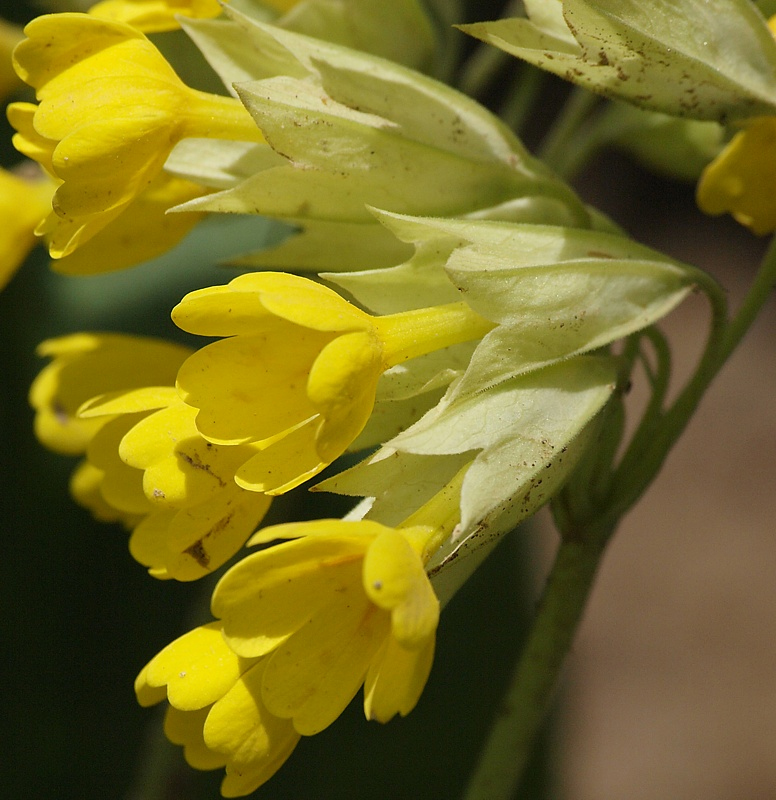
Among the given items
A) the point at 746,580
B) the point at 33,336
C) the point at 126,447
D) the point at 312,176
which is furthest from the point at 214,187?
the point at 746,580

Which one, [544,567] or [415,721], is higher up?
[415,721]

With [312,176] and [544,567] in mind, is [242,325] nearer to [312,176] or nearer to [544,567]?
[312,176]

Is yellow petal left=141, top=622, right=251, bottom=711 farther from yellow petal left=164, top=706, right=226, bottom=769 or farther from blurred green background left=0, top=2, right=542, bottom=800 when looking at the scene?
blurred green background left=0, top=2, right=542, bottom=800

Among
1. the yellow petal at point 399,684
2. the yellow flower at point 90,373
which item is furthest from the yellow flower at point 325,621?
the yellow flower at point 90,373

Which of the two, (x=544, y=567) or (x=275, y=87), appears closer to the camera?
(x=275, y=87)

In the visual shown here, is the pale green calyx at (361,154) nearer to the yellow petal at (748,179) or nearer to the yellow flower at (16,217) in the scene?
the yellow petal at (748,179)

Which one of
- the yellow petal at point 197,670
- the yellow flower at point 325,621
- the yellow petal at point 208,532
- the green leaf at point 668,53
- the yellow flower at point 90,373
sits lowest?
the yellow flower at point 90,373
